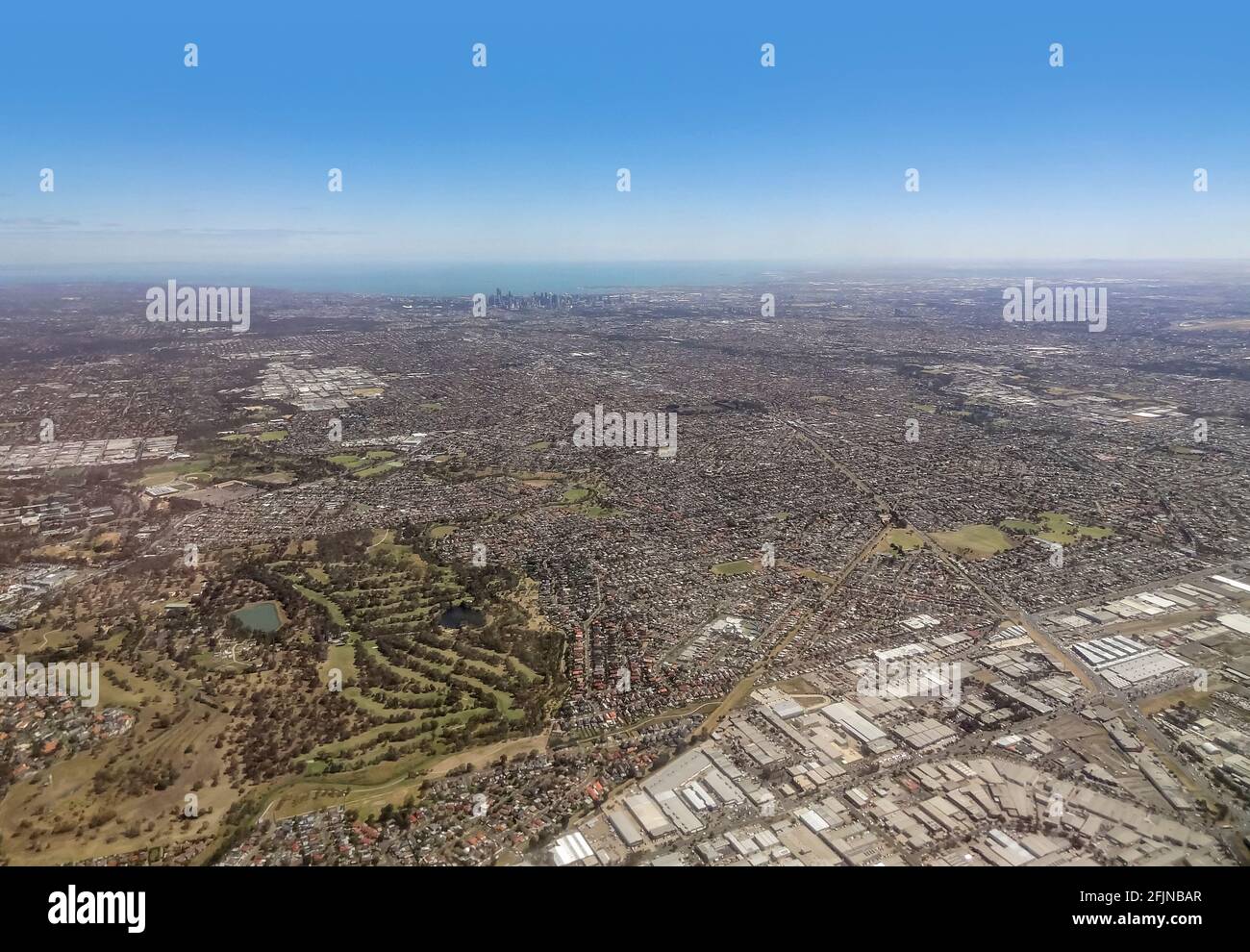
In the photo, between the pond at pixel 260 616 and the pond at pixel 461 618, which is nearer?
the pond at pixel 260 616

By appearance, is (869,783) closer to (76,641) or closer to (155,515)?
(76,641)

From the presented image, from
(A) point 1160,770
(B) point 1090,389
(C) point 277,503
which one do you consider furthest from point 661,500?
(B) point 1090,389

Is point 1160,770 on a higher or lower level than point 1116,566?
lower

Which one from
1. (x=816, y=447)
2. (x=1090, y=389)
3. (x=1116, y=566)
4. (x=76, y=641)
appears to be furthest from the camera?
(x=1090, y=389)

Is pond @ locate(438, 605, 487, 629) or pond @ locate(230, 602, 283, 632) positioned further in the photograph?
pond @ locate(438, 605, 487, 629)

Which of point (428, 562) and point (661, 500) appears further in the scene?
point (661, 500)

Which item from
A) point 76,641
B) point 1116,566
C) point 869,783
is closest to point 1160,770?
point 869,783
